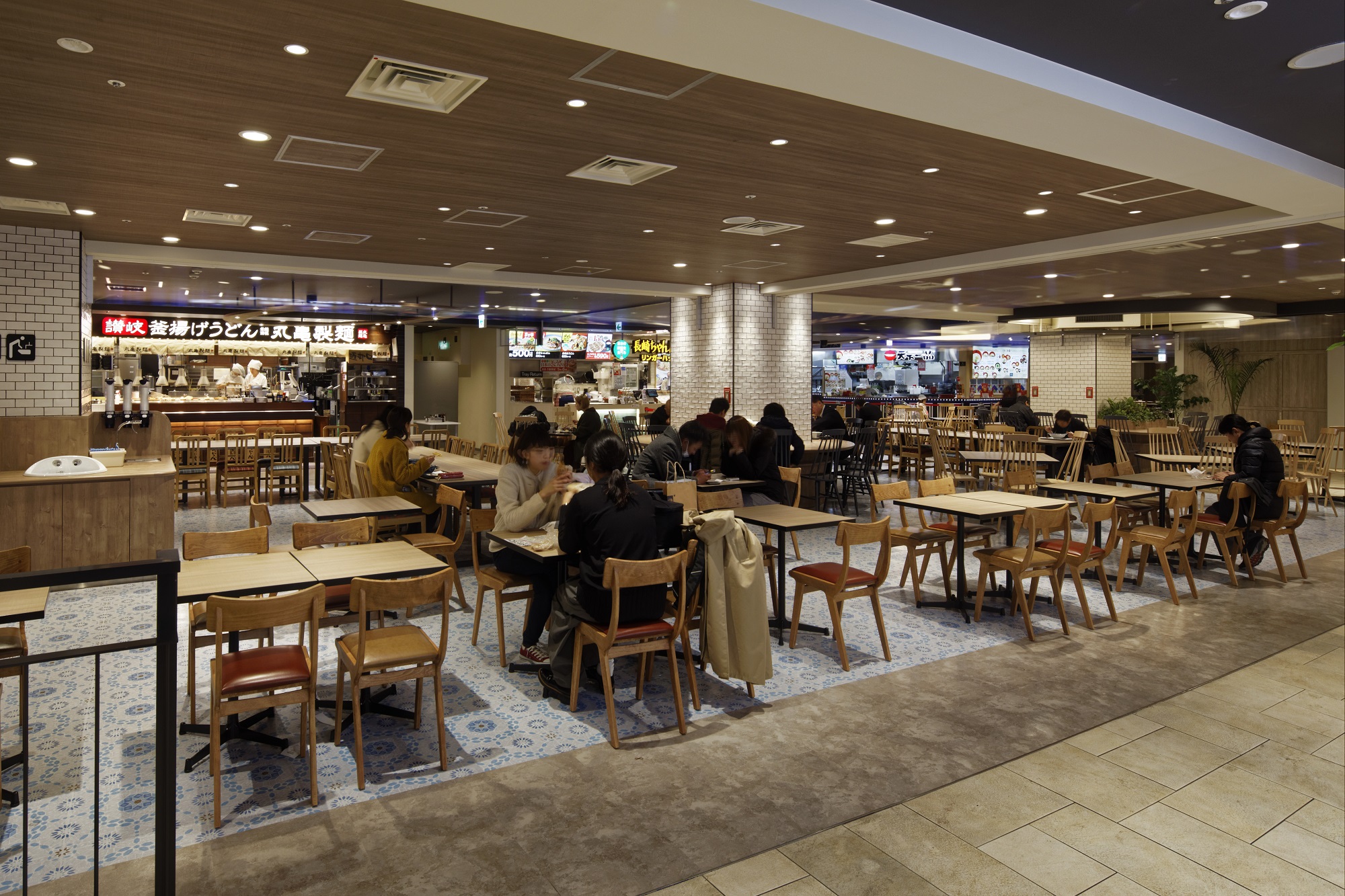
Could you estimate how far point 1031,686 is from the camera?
15.4 feet

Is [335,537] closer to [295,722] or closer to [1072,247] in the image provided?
[295,722]

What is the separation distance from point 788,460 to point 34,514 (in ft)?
23.8

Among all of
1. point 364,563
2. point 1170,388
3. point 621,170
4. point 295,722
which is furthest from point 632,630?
point 1170,388

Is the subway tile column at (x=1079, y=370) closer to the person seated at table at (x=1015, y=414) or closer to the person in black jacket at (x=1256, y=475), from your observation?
the person seated at table at (x=1015, y=414)

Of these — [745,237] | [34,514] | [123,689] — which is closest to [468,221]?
[745,237]

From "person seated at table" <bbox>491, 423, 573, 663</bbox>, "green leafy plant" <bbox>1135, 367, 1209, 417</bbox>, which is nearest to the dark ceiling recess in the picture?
"person seated at table" <bbox>491, 423, 573, 663</bbox>

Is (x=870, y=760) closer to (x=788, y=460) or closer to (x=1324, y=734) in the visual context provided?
(x=1324, y=734)

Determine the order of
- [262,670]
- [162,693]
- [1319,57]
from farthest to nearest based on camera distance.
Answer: [1319,57], [262,670], [162,693]

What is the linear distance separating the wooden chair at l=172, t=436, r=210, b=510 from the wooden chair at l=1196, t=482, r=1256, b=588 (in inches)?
410

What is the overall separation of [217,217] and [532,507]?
460 cm

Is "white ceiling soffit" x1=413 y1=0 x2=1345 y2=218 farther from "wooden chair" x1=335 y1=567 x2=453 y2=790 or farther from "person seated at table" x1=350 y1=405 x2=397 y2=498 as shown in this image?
"person seated at table" x1=350 y1=405 x2=397 y2=498

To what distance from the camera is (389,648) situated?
3668mm

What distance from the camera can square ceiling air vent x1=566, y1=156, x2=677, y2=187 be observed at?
5555mm

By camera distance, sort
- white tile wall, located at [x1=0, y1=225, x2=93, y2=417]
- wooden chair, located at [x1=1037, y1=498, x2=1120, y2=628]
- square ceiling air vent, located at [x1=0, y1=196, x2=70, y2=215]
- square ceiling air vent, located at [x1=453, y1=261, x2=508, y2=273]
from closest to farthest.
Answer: wooden chair, located at [x1=1037, y1=498, x2=1120, y2=628] → square ceiling air vent, located at [x1=0, y1=196, x2=70, y2=215] → white tile wall, located at [x1=0, y1=225, x2=93, y2=417] → square ceiling air vent, located at [x1=453, y1=261, x2=508, y2=273]
